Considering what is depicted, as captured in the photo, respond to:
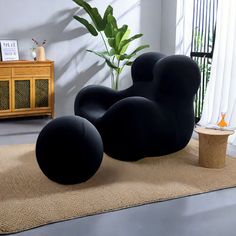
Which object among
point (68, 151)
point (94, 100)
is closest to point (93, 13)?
point (94, 100)

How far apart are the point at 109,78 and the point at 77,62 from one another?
1.77 ft

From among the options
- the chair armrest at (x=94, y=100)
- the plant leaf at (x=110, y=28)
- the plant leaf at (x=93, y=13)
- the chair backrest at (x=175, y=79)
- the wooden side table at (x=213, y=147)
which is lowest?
the wooden side table at (x=213, y=147)

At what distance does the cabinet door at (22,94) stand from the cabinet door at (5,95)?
0.06 m

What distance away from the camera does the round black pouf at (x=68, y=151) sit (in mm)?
2629

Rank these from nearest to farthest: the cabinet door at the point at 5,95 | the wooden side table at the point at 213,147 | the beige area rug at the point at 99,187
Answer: the beige area rug at the point at 99,187 < the wooden side table at the point at 213,147 < the cabinet door at the point at 5,95

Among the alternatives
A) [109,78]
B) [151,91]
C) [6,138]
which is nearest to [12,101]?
[6,138]

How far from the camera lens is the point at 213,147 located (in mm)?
3168

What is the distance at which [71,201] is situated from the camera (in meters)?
2.47

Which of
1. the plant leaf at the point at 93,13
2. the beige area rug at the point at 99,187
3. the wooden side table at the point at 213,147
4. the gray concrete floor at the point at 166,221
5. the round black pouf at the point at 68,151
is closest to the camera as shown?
the gray concrete floor at the point at 166,221

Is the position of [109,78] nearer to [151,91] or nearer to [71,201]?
[151,91]

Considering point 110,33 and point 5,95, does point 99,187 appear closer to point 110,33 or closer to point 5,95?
point 5,95

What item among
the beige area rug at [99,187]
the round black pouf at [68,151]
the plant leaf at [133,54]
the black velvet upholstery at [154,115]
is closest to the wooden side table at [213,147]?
the beige area rug at [99,187]

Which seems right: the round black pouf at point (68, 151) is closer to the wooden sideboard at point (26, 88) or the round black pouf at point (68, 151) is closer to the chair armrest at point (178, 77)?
the chair armrest at point (178, 77)

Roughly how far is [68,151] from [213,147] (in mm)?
1217
